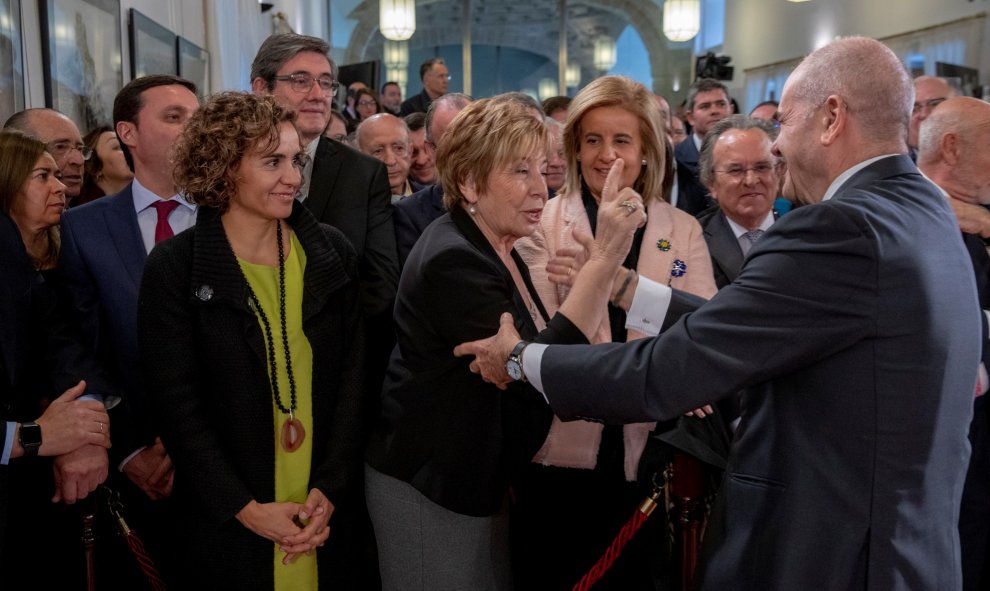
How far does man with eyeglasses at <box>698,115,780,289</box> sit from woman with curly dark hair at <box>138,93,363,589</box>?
149 centimetres

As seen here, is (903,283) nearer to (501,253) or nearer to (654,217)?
(501,253)

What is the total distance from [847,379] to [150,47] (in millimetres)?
4699

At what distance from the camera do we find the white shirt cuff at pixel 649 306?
1991 mm

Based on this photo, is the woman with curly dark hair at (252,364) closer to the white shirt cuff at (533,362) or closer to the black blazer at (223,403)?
the black blazer at (223,403)

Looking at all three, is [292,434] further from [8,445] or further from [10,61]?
[10,61]

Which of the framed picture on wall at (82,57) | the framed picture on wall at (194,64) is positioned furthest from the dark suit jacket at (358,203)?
the framed picture on wall at (194,64)

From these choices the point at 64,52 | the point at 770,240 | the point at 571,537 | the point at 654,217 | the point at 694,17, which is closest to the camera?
the point at 770,240

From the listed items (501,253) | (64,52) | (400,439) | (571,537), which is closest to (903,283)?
(501,253)

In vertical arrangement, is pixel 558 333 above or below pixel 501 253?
below

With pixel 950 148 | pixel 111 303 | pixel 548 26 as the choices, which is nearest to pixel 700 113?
pixel 950 148

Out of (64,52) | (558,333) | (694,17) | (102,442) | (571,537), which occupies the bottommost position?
(571,537)

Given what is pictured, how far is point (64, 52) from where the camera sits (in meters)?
3.73

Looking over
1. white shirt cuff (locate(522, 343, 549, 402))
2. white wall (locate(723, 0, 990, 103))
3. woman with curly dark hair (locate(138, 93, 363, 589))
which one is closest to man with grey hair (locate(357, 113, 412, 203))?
woman with curly dark hair (locate(138, 93, 363, 589))

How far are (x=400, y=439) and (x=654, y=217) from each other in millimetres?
1104
